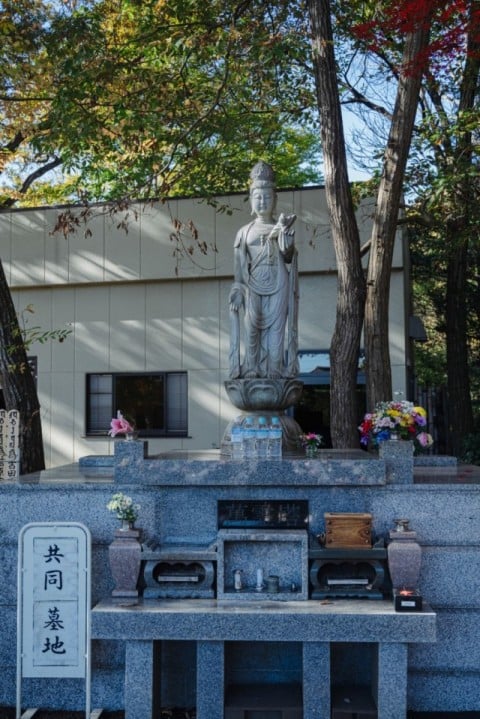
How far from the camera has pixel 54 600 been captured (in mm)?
6160

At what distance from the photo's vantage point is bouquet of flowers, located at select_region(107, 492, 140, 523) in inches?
249

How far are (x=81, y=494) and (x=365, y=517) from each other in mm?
2386

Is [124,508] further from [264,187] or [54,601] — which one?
[264,187]

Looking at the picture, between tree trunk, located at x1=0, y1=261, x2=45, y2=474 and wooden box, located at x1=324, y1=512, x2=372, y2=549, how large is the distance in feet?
17.9

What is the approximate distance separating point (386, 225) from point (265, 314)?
3708 mm

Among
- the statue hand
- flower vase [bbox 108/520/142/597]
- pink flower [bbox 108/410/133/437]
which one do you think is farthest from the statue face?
flower vase [bbox 108/520/142/597]

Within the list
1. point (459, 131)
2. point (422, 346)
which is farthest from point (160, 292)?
point (422, 346)

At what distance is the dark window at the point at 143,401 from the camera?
14664 mm

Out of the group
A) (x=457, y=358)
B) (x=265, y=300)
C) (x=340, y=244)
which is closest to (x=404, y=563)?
(x=265, y=300)

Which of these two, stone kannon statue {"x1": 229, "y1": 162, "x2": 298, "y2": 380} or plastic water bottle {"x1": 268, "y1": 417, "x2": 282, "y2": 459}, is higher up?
stone kannon statue {"x1": 229, "y1": 162, "x2": 298, "y2": 380}

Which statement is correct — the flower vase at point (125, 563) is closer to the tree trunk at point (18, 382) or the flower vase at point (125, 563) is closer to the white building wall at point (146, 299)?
the tree trunk at point (18, 382)

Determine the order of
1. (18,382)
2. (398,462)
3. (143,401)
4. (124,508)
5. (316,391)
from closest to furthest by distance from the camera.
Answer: (124,508) → (398,462) → (18,382) → (316,391) → (143,401)

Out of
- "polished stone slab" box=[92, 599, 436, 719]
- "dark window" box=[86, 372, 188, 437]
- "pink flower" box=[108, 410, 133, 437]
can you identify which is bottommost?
"polished stone slab" box=[92, 599, 436, 719]

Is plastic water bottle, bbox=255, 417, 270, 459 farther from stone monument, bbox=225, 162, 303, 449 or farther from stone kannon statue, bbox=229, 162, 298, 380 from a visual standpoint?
stone kannon statue, bbox=229, 162, 298, 380
